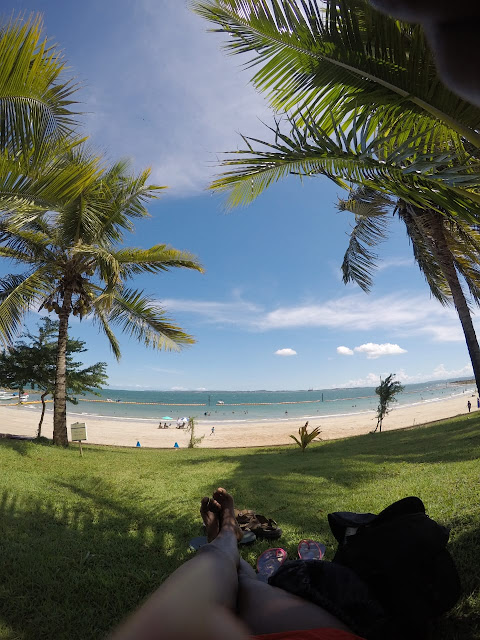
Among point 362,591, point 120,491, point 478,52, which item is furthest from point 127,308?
point 478,52

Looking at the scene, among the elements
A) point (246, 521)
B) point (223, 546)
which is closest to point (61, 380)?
point (246, 521)

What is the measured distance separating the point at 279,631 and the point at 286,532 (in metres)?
2.24

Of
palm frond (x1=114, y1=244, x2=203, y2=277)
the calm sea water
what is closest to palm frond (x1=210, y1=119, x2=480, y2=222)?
palm frond (x1=114, y1=244, x2=203, y2=277)

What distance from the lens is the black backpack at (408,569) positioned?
1.54m

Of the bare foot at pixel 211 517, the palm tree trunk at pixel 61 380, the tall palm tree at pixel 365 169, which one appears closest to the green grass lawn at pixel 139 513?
the bare foot at pixel 211 517

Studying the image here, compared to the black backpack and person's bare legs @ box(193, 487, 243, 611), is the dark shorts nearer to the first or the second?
person's bare legs @ box(193, 487, 243, 611)

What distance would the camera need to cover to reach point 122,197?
8.16m

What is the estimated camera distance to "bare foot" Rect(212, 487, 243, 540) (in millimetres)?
2014

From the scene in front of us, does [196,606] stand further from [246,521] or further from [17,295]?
[17,295]

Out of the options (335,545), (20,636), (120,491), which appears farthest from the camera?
(120,491)

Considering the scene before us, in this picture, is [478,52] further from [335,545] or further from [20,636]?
[335,545]

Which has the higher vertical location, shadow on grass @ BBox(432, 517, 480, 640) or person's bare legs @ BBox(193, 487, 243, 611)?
person's bare legs @ BBox(193, 487, 243, 611)

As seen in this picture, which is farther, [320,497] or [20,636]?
[320,497]

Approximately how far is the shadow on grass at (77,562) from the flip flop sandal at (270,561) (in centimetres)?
69
